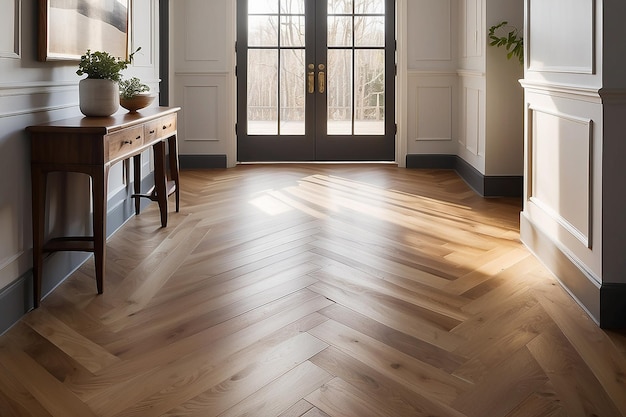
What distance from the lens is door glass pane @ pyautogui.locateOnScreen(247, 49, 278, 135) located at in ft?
23.1

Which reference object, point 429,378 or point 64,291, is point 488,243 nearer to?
point 429,378

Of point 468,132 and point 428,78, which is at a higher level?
point 428,78

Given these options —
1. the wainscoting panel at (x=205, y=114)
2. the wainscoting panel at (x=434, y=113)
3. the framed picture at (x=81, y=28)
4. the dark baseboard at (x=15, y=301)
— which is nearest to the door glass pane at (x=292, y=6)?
the wainscoting panel at (x=205, y=114)

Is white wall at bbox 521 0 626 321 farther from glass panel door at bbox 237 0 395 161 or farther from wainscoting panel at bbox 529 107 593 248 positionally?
glass panel door at bbox 237 0 395 161

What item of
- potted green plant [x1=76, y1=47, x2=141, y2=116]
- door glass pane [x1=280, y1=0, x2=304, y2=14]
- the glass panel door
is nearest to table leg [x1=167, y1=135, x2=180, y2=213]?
potted green plant [x1=76, y1=47, x2=141, y2=116]

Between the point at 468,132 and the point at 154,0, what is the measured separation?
10.3 feet

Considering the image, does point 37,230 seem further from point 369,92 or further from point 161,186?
point 369,92

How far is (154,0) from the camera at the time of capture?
18.4ft

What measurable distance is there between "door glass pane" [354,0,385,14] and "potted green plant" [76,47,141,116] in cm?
420

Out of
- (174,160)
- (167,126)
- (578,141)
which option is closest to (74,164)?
(167,126)

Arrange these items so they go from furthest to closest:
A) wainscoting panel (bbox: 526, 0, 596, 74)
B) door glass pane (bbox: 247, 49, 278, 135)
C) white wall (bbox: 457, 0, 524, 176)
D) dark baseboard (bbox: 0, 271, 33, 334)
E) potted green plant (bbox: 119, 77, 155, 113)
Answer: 1. door glass pane (bbox: 247, 49, 278, 135)
2. white wall (bbox: 457, 0, 524, 176)
3. potted green plant (bbox: 119, 77, 155, 113)
4. wainscoting panel (bbox: 526, 0, 596, 74)
5. dark baseboard (bbox: 0, 271, 33, 334)

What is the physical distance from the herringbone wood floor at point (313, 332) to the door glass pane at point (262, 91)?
3043mm

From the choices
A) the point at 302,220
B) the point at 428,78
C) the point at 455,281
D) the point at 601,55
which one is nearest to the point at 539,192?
the point at 455,281

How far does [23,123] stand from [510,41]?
370 centimetres
